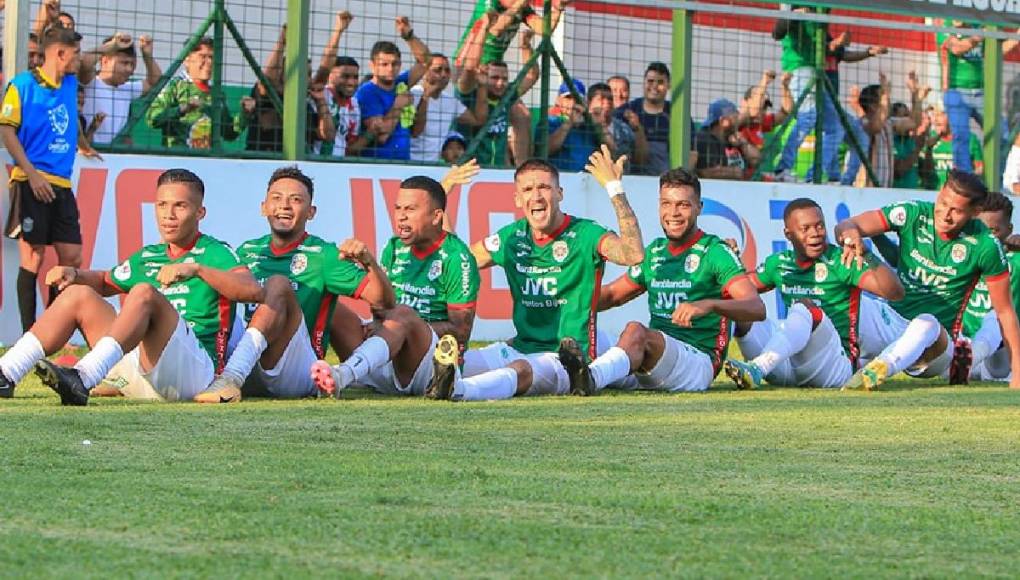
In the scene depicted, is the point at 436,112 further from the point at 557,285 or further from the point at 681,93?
the point at 557,285

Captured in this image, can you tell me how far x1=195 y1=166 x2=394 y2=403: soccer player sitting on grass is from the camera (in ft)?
25.9

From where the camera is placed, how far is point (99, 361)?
23.6 feet

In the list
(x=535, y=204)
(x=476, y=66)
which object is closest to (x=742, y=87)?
(x=476, y=66)

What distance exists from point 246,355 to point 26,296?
3.15 meters

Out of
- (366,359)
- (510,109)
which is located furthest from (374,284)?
(510,109)

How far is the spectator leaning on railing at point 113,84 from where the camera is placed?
1164 cm

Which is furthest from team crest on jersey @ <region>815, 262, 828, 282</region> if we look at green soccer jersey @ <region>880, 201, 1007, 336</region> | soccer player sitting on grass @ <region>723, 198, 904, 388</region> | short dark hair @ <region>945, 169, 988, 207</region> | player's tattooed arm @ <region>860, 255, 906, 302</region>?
short dark hair @ <region>945, 169, 988, 207</region>

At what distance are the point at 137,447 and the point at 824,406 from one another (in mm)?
3829

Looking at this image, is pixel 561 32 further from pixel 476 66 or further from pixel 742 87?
pixel 742 87

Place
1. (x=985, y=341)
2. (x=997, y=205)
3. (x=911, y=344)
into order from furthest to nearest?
1. (x=997, y=205)
2. (x=985, y=341)
3. (x=911, y=344)

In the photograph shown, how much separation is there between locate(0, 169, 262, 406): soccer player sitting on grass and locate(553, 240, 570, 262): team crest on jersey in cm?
195

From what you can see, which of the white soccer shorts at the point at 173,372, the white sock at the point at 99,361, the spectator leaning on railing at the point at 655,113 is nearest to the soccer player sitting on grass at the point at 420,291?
the white soccer shorts at the point at 173,372

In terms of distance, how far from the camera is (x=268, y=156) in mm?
12141

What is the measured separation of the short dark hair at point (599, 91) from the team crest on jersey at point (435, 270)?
4856 mm
